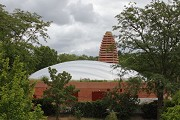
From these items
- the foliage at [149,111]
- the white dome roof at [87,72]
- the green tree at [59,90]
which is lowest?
the foliage at [149,111]

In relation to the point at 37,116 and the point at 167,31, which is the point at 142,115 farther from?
the point at 37,116

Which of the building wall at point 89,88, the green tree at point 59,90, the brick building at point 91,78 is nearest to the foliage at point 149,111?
the brick building at point 91,78

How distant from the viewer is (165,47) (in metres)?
31.5

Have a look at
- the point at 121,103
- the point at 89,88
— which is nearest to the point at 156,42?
the point at 121,103

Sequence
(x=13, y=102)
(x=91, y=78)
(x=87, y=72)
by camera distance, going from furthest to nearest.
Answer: (x=87, y=72) < (x=91, y=78) < (x=13, y=102)

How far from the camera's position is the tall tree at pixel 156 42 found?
3036 centimetres

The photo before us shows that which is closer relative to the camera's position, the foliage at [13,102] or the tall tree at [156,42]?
the foliage at [13,102]

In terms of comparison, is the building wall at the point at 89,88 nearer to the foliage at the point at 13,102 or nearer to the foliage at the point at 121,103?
the foliage at the point at 121,103

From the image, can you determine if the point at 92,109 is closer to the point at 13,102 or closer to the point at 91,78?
the point at 91,78

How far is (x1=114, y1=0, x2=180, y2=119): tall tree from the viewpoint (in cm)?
3036

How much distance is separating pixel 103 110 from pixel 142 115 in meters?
3.65

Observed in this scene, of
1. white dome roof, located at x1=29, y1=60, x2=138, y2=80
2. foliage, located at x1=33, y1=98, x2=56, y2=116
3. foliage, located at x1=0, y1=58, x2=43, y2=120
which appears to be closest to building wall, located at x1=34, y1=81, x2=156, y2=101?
white dome roof, located at x1=29, y1=60, x2=138, y2=80

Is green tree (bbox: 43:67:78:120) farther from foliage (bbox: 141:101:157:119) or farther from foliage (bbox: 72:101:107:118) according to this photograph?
foliage (bbox: 141:101:157:119)

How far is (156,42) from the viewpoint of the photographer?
30969mm
